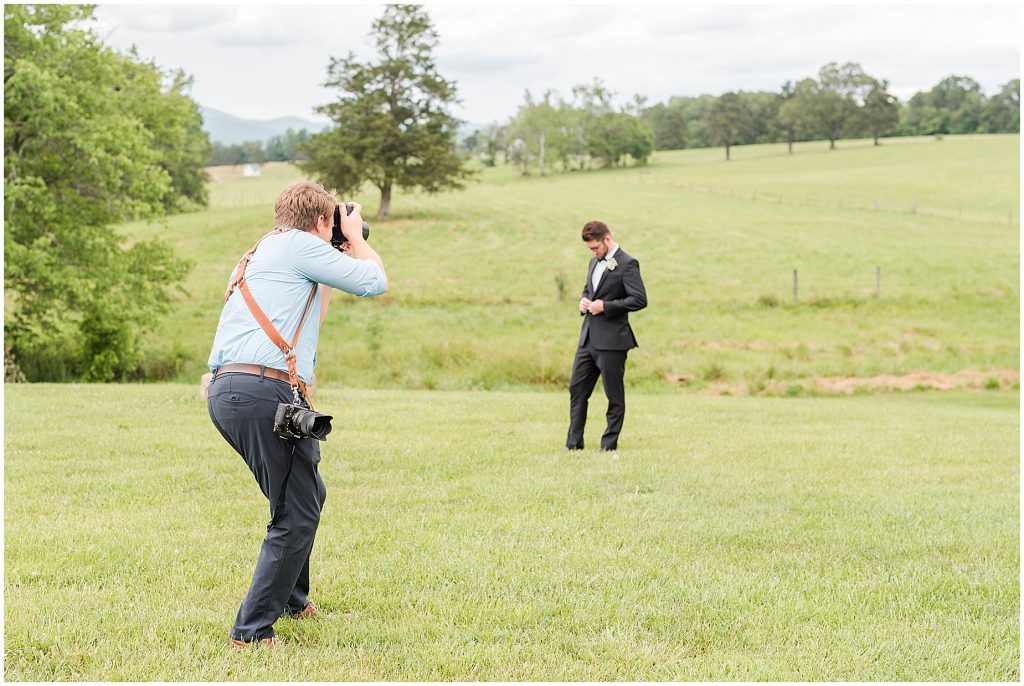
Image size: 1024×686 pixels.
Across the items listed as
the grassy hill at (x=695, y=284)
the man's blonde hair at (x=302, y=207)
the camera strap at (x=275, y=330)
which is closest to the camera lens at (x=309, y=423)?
the camera strap at (x=275, y=330)

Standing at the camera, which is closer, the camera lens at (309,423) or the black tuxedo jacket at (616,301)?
the camera lens at (309,423)

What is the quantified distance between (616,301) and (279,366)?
19.0 ft

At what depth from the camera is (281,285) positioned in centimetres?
469

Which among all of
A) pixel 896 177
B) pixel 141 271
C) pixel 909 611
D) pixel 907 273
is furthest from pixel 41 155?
pixel 896 177

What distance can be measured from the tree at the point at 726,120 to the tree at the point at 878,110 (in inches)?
596

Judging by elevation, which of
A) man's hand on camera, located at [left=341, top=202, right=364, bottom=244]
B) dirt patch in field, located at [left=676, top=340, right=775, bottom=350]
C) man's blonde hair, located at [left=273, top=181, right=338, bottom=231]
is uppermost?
man's blonde hair, located at [left=273, top=181, right=338, bottom=231]

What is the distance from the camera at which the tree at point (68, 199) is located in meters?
22.3

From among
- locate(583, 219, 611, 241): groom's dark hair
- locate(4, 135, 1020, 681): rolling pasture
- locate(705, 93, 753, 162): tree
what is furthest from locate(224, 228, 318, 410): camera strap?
locate(705, 93, 753, 162): tree

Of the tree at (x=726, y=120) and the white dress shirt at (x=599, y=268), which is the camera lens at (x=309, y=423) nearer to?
the white dress shirt at (x=599, y=268)

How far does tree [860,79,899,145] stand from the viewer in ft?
384

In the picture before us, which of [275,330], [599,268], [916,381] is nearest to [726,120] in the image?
[916,381]

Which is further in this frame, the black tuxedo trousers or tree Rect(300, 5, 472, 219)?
tree Rect(300, 5, 472, 219)

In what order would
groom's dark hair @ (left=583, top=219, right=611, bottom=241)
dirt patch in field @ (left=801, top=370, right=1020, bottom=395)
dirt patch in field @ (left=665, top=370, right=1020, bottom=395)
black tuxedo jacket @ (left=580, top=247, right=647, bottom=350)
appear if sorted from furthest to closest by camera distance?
dirt patch in field @ (left=801, top=370, right=1020, bottom=395) → dirt patch in field @ (left=665, top=370, right=1020, bottom=395) → black tuxedo jacket @ (left=580, top=247, right=647, bottom=350) → groom's dark hair @ (left=583, top=219, right=611, bottom=241)

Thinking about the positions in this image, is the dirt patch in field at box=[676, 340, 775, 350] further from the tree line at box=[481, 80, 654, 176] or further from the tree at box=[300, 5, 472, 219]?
the tree line at box=[481, 80, 654, 176]
